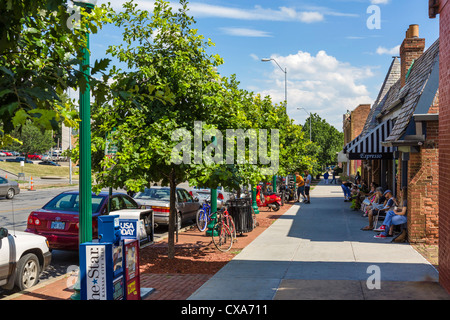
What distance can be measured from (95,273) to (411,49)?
15.7m

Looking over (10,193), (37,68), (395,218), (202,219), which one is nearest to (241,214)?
(202,219)

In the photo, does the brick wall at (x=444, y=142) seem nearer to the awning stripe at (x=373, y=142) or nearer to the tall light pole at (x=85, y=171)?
the tall light pole at (x=85, y=171)

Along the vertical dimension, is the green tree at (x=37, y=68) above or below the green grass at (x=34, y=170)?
above

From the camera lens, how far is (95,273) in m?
6.05

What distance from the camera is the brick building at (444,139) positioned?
7500mm

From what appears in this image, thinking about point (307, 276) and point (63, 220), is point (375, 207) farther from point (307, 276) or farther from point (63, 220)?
point (63, 220)

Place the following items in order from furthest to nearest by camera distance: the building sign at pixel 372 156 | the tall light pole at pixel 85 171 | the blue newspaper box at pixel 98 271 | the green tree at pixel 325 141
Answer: the green tree at pixel 325 141 < the building sign at pixel 372 156 < the tall light pole at pixel 85 171 < the blue newspaper box at pixel 98 271

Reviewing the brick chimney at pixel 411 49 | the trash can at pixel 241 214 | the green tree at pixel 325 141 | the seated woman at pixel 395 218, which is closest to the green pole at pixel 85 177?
the trash can at pixel 241 214

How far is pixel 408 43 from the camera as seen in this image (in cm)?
1772

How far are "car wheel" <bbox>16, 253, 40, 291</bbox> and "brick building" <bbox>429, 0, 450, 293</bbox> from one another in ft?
22.8

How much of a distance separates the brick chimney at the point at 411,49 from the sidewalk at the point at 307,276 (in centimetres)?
804
